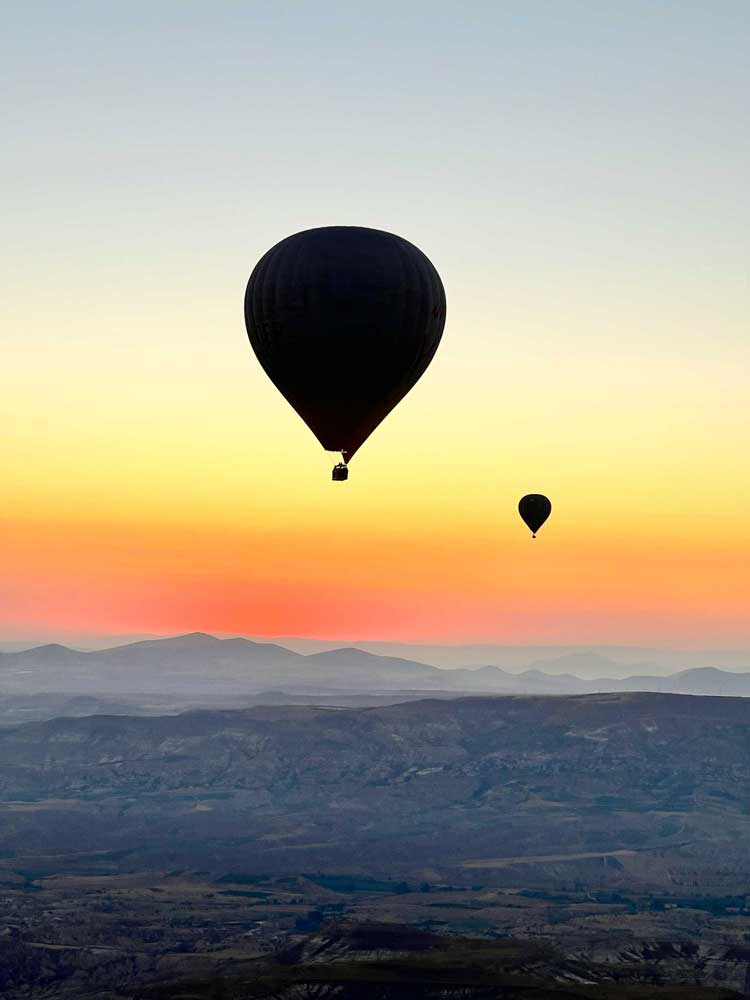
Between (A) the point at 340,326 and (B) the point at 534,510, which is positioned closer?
(A) the point at 340,326

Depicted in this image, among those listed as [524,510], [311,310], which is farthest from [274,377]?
[524,510]

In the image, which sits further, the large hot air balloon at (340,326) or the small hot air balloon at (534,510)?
the small hot air balloon at (534,510)

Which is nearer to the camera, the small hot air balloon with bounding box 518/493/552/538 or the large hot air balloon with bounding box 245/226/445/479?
the large hot air balloon with bounding box 245/226/445/479
